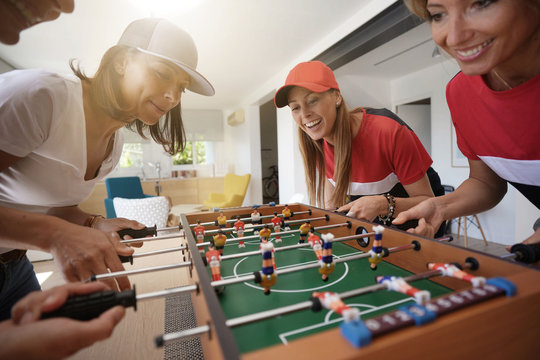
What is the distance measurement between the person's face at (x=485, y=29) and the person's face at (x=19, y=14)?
1044 millimetres

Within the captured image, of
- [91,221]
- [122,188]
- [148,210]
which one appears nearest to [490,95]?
[91,221]

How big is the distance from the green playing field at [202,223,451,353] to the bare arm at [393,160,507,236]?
33 cm

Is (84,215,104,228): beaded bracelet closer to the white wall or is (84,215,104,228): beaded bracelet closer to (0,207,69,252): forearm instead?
(0,207,69,252): forearm

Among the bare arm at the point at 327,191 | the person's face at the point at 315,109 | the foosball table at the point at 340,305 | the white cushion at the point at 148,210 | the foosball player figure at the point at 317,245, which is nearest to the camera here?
the foosball table at the point at 340,305

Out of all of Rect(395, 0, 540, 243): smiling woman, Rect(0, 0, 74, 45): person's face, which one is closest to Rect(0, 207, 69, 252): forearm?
Rect(0, 0, 74, 45): person's face

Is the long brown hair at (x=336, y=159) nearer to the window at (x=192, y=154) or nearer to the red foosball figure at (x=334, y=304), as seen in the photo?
the red foosball figure at (x=334, y=304)

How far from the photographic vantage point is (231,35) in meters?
3.41

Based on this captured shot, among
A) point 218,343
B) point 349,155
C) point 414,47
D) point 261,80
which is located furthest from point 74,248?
point 261,80

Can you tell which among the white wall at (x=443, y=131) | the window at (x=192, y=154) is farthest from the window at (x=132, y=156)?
the white wall at (x=443, y=131)

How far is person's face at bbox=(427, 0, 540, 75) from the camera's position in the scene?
0.77m

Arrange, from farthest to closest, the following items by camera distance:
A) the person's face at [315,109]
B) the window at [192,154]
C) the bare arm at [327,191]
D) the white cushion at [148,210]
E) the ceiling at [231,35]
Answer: the window at [192,154] < the white cushion at [148,210] < the ceiling at [231,35] < the bare arm at [327,191] < the person's face at [315,109]

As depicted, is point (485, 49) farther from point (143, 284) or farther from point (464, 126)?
point (143, 284)

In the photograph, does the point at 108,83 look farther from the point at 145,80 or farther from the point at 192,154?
the point at 192,154

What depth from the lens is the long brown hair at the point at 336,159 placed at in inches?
66.9
